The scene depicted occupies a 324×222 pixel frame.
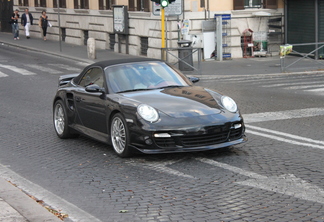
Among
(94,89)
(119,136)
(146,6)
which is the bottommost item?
(119,136)

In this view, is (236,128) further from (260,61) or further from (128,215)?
(260,61)

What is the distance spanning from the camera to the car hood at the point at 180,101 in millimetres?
8719

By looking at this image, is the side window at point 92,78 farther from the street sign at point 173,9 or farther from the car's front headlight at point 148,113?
the street sign at point 173,9

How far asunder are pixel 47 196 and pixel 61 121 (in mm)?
3750

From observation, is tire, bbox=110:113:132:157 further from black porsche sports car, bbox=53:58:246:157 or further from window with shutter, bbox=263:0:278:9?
window with shutter, bbox=263:0:278:9

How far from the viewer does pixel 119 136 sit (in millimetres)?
9047

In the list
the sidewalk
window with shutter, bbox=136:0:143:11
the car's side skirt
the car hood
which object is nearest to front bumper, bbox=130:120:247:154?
the car hood

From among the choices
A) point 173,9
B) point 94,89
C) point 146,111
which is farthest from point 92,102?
point 173,9

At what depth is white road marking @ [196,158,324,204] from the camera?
6.80 m

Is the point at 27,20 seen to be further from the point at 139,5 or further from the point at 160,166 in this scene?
the point at 160,166

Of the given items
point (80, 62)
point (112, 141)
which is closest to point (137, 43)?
point (80, 62)

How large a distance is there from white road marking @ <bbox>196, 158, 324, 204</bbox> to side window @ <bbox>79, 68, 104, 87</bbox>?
2.97 metres

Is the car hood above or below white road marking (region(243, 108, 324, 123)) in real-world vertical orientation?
above

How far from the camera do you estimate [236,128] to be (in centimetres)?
891
